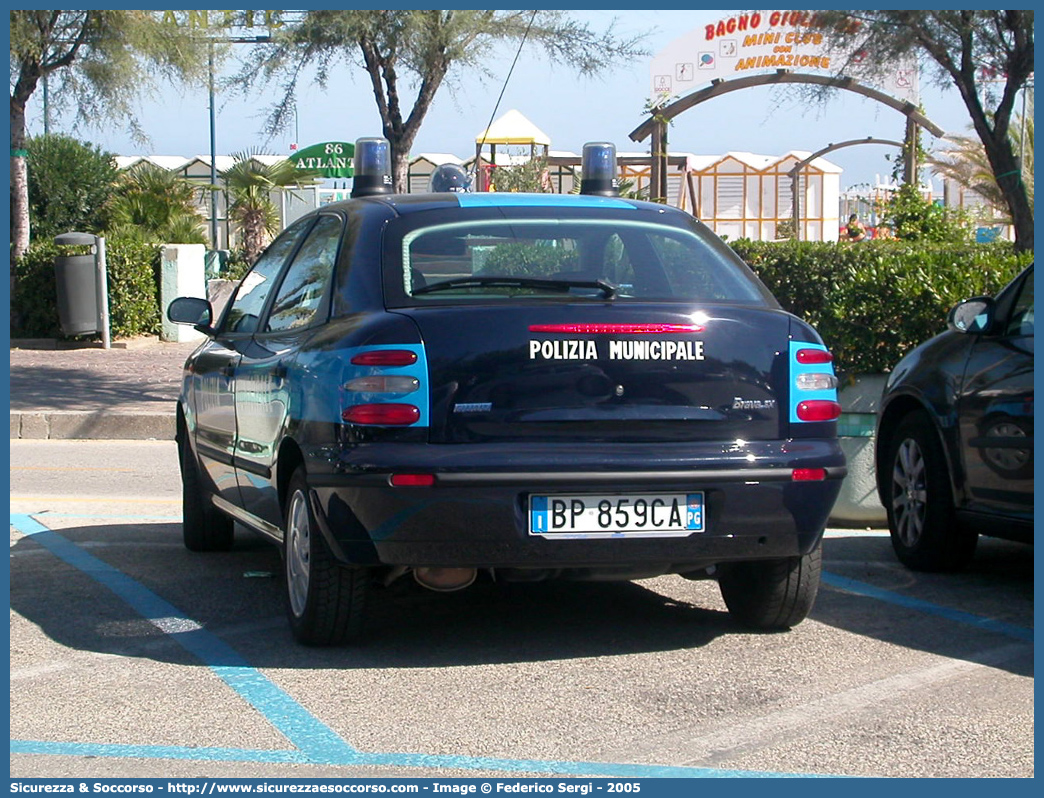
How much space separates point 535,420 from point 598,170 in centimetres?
264

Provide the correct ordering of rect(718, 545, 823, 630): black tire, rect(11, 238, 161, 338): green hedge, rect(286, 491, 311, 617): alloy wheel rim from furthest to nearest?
rect(11, 238, 161, 338): green hedge
rect(718, 545, 823, 630): black tire
rect(286, 491, 311, 617): alloy wheel rim

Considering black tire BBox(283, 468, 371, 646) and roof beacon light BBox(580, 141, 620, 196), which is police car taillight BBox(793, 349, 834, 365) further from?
roof beacon light BBox(580, 141, 620, 196)

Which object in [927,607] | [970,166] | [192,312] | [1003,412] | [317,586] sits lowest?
[927,607]

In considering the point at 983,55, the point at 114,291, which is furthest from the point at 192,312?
the point at 114,291

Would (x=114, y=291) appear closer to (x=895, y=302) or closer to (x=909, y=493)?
(x=895, y=302)

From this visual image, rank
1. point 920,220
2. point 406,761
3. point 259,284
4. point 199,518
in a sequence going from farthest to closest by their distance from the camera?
point 920,220 < point 199,518 < point 259,284 < point 406,761

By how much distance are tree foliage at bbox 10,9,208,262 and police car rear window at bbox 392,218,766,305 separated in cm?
1606

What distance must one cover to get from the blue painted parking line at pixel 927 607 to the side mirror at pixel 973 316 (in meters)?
1.17

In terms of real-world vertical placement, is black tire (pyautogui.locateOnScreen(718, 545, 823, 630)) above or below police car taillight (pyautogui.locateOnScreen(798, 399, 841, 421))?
below

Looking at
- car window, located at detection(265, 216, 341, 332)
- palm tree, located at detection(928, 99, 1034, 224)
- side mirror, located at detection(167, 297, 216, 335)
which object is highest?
palm tree, located at detection(928, 99, 1034, 224)

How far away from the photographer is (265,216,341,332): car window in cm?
567

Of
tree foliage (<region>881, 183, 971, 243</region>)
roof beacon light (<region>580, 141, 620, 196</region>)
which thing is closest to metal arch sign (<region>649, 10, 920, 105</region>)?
tree foliage (<region>881, 183, 971, 243</region>)

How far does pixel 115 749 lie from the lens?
4.21m

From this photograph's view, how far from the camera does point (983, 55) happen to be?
51.1 feet
